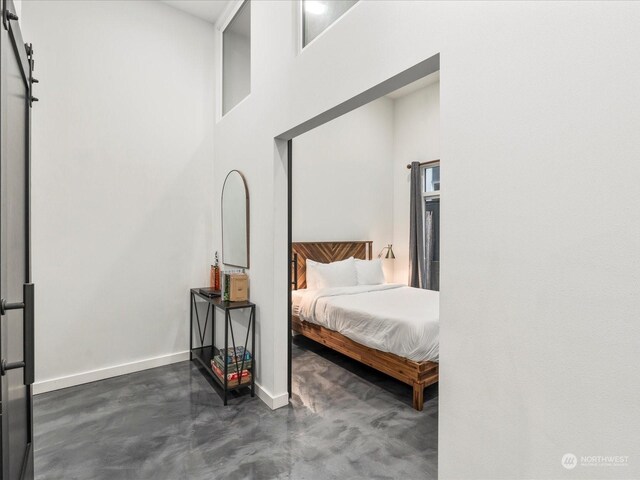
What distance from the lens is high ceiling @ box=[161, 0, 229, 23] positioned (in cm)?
347

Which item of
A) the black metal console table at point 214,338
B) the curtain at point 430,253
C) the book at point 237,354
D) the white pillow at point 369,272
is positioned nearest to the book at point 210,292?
the black metal console table at point 214,338

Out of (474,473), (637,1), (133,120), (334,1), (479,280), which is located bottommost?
(474,473)

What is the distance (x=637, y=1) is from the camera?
95cm

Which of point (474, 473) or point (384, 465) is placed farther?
point (384, 465)

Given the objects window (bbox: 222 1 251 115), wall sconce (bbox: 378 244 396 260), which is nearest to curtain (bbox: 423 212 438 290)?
wall sconce (bbox: 378 244 396 260)

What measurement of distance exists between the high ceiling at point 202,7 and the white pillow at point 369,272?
3.29 meters

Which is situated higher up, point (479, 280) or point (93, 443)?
point (479, 280)

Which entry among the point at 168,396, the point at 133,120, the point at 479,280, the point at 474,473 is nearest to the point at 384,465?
the point at 474,473

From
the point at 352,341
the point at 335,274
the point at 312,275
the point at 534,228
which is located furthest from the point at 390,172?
the point at 534,228

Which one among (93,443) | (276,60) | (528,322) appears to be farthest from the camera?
(276,60)

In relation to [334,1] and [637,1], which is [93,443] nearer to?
[334,1]

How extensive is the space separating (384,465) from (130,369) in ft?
8.40

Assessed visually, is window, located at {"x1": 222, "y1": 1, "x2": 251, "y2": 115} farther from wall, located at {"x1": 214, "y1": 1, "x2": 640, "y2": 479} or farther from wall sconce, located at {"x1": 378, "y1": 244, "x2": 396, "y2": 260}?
wall sconce, located at {"x1": 378, "y1": 244, "x2": 396, "y2": 260}

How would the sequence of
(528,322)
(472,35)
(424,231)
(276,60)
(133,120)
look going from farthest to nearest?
(424,231)
(133,120)
(276,60)
(472,35)
(528,322)
